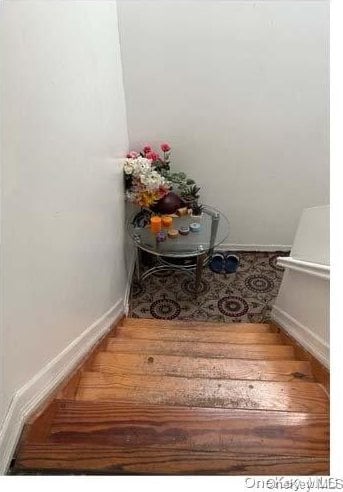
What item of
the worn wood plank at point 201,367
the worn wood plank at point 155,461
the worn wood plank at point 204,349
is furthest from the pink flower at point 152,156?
the worn wood plank at point 155,461

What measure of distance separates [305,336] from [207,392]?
63 cm

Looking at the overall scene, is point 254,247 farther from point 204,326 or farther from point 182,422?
point 182,422

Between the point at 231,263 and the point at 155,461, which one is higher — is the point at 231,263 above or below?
below

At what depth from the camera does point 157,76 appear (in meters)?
2.31

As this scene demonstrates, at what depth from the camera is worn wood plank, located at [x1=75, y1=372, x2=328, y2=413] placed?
1234 millimetres

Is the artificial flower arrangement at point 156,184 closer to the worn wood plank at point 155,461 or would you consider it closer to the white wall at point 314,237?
the white wall at point 314,237

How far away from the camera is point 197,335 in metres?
2.08

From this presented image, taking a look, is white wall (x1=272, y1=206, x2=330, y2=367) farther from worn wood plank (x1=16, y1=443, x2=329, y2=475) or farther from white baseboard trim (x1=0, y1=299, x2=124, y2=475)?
white baseboard trim (x1=0, y1=299, x2=124, y2=475)

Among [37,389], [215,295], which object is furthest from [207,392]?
[215,295]

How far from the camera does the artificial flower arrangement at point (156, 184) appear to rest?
7.59 ft

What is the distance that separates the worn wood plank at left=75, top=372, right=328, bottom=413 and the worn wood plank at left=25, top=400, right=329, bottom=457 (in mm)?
165

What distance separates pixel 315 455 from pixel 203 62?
85.5 inches

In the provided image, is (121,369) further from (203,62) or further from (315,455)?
(203,62)
